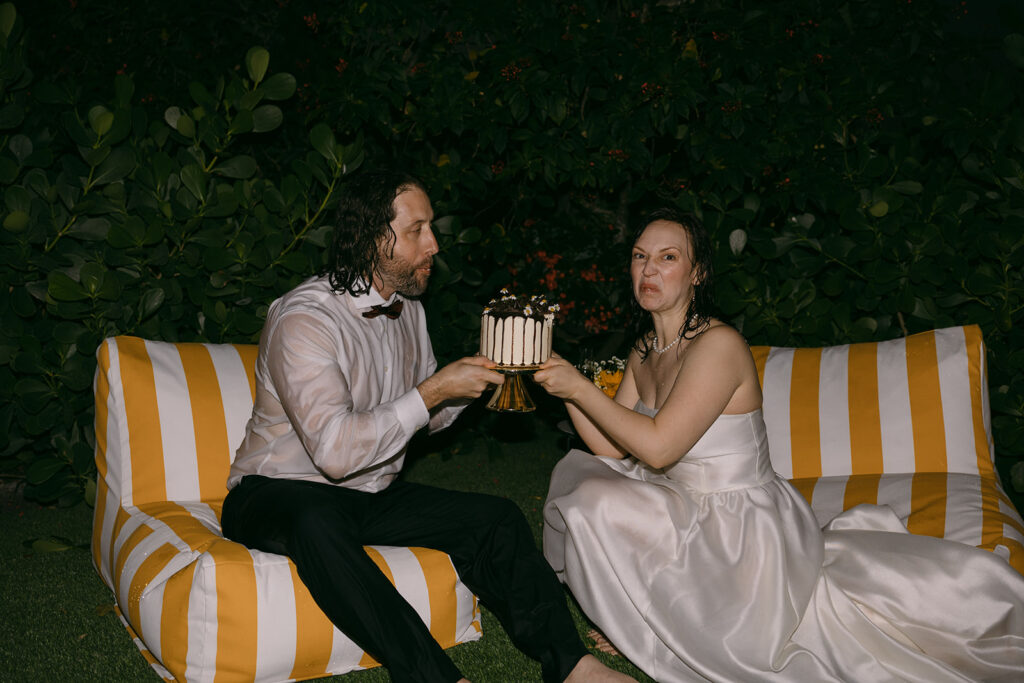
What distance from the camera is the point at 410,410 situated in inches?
101

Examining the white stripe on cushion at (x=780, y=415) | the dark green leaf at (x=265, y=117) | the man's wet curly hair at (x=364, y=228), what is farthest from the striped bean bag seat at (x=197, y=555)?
the white stripe on cushion at (x=780, y=415)

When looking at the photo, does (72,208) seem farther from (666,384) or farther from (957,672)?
(957,672)

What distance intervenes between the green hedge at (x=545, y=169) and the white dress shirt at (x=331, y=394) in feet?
3.35

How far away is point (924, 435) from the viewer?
312 centimetres

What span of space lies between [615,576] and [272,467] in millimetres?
1153

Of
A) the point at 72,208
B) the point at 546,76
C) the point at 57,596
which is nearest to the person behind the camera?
the point at 57,596

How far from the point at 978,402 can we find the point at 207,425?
9.34ft

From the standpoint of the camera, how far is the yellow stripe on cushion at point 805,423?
128 inches

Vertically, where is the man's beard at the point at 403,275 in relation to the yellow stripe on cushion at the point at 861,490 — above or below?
above

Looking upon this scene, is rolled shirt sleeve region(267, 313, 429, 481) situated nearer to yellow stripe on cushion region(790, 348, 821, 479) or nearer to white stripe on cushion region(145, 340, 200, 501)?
white stripe on cushion region(145, 340, 200, 501)

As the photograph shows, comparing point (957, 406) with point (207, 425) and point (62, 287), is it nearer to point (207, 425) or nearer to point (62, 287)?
point (207, 425)

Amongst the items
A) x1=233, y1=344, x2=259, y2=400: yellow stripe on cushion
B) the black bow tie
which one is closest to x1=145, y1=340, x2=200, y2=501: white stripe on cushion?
x1=233, y1=344, x2=259, y2=400: yellow stripe on cushion

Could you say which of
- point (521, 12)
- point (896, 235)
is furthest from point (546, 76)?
point (896, 235)

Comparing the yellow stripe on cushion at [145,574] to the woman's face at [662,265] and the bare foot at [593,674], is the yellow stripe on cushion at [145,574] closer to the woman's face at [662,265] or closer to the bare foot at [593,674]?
the bare foot at [593,674]
